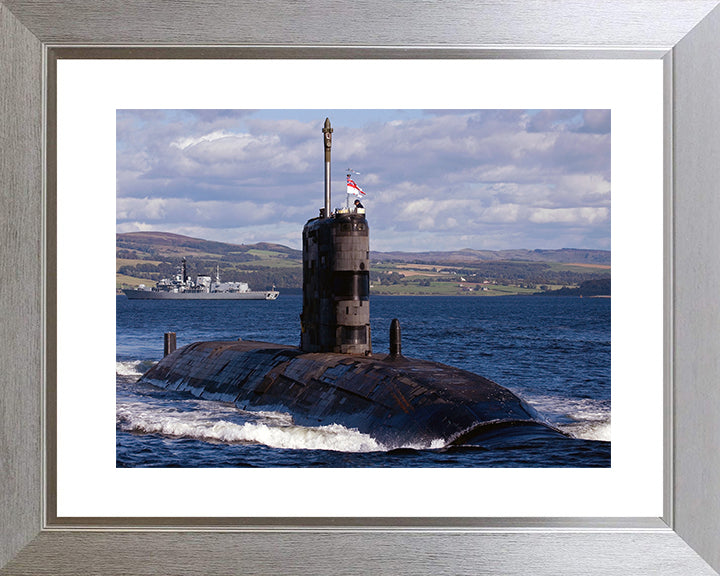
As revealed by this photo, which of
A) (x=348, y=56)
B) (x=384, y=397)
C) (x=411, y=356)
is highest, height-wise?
(x=348, y=56)

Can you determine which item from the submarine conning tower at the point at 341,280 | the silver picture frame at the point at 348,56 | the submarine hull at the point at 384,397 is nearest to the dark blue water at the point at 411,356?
the submarine hull at the point at 384,397

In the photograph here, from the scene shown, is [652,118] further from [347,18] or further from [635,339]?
[347,18]

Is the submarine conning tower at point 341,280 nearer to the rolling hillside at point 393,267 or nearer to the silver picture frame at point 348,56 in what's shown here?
the silver picture frame at point 348,56

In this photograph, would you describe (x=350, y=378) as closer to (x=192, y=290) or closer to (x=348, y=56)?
(x=348, y=56)

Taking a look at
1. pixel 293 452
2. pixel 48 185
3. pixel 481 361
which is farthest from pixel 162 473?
pixel 481 361

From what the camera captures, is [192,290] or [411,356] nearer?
[411,356]

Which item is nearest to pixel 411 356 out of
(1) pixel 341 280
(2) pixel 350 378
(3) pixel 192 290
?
(3) pixel 192 290

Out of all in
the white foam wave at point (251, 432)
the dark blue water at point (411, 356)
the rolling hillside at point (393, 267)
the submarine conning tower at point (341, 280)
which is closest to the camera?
the dark blue water at point (411, 356)

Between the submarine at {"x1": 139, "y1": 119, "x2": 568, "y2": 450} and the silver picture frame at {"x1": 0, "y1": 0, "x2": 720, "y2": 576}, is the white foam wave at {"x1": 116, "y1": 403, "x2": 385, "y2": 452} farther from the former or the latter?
the silver picture frame at {"x1": 0, "y1": 0, "x2": 720, "y2": 576}
